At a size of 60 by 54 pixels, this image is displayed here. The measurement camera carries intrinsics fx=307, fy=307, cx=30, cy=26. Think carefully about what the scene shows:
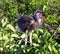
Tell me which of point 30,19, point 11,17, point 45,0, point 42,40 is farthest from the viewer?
point 45,0

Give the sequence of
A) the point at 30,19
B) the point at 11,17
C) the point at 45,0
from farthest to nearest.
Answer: the point at 45,0 < the point at 11,17 < the point at 30,19

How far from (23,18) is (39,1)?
4.93 feet

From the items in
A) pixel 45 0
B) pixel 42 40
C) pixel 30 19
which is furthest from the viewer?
pixel 45 0

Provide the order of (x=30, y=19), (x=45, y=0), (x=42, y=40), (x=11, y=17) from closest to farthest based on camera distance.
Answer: (x=42, y=40) < (x=30, y=19) < (x=11, y=17) < (x=45, y=0)

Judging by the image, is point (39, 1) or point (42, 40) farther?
point (39, 1)

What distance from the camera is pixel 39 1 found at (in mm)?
4738

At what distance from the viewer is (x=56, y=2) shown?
4715 mm

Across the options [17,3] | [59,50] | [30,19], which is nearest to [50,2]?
[17,3]

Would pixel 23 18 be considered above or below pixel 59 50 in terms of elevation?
above

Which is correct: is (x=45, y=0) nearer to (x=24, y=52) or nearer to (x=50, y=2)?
(x=50, y=2)

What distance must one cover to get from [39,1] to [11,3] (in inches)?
17.1

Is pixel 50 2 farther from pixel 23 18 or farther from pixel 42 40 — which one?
pixel 42 40

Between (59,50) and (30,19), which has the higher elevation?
(30,19)

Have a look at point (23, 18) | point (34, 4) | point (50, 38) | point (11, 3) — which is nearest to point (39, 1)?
point (34, 4)
